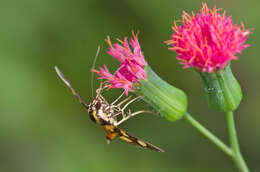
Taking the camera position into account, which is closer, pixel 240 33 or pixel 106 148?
pixel 240 33

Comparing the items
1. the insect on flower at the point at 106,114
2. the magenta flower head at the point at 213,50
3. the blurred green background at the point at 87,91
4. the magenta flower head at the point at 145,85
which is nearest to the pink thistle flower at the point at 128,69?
the magenta flower head at the point at 145,85

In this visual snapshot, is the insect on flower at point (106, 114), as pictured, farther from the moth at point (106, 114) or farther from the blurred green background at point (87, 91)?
the blurred green background at point (87, 91)

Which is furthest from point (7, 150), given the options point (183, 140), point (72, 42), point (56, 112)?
point (183, 140)

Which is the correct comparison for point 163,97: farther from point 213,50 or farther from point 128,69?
point 213,50

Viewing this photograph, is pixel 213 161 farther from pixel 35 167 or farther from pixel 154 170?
pixel 35 167

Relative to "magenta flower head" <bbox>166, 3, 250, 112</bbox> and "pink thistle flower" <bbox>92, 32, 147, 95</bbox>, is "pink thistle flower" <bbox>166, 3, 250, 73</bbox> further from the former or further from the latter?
"pink thistle flower" <bbox>92, 32, 147, 95</bbox>

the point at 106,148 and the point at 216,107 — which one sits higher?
the point at 216,107
